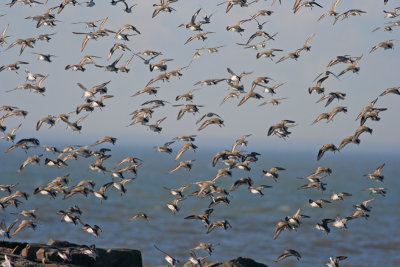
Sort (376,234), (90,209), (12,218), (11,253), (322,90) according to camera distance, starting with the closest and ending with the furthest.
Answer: (11,253) → (322,90) → (12,218) → (376,234) → (90,209)

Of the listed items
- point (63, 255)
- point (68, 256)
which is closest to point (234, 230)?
point (68, 256)

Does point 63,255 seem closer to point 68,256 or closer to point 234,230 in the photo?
point 68,256

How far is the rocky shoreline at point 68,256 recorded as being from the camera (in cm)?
2366

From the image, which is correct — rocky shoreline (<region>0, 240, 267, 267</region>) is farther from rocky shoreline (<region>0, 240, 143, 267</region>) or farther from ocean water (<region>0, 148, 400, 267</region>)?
ocean water (<region>0, 148, 400, 267</region>)

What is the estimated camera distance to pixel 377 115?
31531mm

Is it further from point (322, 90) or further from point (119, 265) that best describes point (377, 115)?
point (119, 265)

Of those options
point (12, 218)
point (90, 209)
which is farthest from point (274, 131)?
point (90, 209)

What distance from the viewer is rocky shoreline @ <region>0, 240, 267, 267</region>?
2366 centimetres

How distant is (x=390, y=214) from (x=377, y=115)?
2907 inches

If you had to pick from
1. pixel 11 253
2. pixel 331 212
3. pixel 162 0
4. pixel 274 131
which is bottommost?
pixel 11 253

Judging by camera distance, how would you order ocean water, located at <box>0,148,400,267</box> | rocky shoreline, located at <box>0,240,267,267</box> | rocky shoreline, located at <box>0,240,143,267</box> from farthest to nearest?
ocean water, located at <box>0,148,400,267</box> → rocky shoreline, located at <box>0,240,267,267</box> → rocky shoreline, located at <box>0,240,143,267</box>

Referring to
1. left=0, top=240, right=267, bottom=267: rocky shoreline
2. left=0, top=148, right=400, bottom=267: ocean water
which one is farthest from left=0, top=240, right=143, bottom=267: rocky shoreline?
left=0, top=148, right=400, bottom=267: ocean water

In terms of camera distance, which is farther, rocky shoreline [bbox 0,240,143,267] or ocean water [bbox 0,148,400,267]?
ocean water [bbox 0,148,400,267]

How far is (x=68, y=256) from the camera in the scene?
24.1 meters
